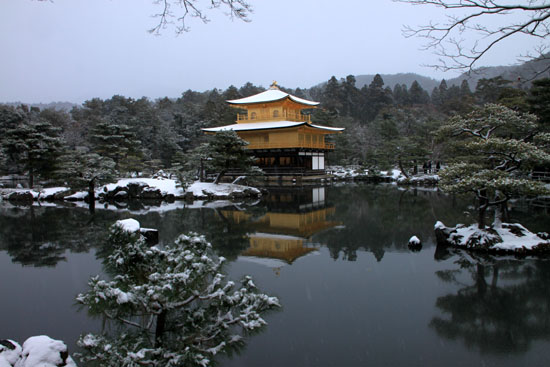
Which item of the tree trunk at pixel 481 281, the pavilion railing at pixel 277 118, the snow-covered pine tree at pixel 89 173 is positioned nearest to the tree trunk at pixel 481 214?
the tree trunk at pixel 481 281

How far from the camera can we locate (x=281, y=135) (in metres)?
28.4

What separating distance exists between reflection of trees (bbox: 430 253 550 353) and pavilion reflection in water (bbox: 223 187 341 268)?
3.00m

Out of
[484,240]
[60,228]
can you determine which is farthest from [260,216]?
[484,240]

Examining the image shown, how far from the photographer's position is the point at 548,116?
16.8 metres

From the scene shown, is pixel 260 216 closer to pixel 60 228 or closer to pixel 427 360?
pixel 60 228

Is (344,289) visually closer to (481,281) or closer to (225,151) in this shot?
(481,281)

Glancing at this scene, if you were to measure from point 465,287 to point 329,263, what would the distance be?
7.54 ft

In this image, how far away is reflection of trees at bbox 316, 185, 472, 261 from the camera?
8.09m

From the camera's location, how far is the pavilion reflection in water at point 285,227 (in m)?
7.50

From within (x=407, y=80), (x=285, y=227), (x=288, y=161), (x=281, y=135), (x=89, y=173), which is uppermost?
(x=407, y=80)

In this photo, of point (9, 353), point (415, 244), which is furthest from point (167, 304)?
point (415, 244)

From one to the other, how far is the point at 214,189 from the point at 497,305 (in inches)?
611

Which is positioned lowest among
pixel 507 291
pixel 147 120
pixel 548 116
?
pixel 507 291

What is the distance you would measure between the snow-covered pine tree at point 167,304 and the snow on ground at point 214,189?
15.2m
